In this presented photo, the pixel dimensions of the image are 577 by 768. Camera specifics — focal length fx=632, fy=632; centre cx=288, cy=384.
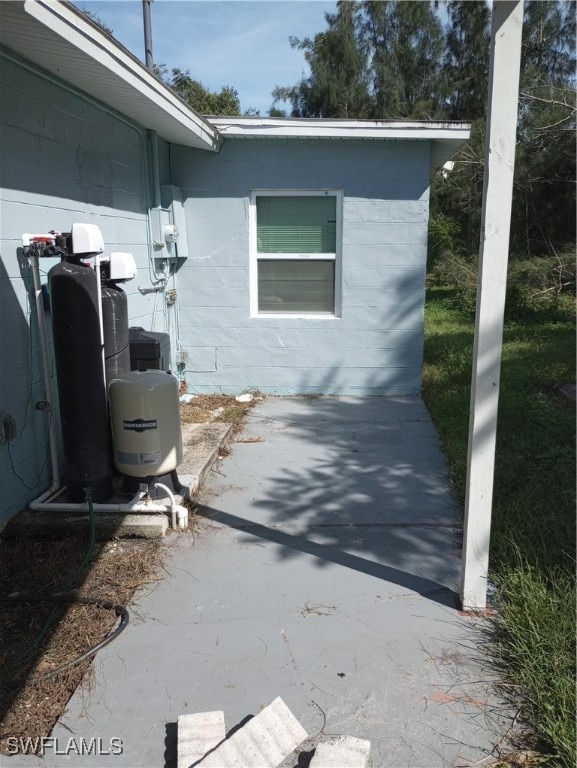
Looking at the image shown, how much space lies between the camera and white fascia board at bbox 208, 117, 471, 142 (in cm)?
604

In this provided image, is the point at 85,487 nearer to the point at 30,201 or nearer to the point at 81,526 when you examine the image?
the point at 81,526

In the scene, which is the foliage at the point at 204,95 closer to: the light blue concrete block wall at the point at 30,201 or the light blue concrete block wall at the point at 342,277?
the light blue concrete block wall at the point at 342,277

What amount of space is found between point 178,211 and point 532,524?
4.55 m

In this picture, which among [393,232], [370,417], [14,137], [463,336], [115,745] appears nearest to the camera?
[115,745]

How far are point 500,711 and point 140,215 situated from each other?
4.76 metres

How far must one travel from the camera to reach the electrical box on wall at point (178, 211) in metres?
6.15

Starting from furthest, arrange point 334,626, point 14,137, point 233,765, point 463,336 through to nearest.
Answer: point 463,336 < point 14,137 < point 334,626 < point 233,765

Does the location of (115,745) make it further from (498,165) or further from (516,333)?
(516,333)

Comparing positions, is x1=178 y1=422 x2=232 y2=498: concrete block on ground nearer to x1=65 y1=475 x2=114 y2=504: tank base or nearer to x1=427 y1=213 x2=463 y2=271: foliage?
x1=65 y1=475 x2=114 y2=504: tank base

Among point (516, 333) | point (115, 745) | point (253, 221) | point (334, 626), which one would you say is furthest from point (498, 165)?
point (516, 333)

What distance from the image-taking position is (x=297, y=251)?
6.62 m

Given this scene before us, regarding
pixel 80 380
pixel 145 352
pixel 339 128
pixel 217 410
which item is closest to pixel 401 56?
pixel 339 128

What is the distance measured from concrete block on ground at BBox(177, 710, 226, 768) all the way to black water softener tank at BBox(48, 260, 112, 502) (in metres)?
1.81

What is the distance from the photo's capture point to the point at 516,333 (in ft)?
34.8
